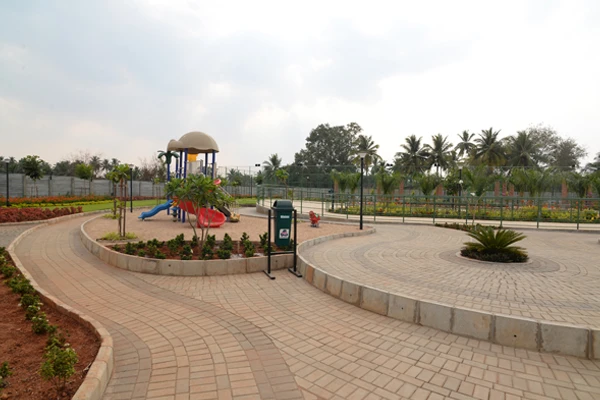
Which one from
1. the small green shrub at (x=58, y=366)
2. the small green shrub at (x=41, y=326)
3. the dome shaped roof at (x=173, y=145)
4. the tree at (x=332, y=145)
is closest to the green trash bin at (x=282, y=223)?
the small green shrub at (x=41, y=326)

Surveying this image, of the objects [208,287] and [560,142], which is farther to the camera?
[560,142]

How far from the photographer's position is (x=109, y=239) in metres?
9.87

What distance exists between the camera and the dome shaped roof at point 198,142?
1509 cm

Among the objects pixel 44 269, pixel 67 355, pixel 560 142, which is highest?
pixel 560 142

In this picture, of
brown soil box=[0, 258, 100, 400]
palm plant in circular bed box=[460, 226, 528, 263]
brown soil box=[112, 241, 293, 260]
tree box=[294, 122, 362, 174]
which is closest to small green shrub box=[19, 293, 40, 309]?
brown soil box=[0, 258, 100, 400]

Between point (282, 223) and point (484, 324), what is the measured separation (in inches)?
191

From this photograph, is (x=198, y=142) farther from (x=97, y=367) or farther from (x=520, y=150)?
(x=520, y=150)

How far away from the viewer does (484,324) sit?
3969 millimetres

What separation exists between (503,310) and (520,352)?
2.53ft

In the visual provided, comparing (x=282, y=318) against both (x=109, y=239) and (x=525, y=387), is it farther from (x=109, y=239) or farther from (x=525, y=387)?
(x=109, y=239)

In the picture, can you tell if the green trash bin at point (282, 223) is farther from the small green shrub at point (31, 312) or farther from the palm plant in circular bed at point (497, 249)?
the small green shrub at point (31, 312)

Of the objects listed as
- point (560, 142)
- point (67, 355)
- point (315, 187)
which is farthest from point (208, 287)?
point (560, 142)

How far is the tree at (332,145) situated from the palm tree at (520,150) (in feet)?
80.9

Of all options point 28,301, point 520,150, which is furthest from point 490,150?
point 28,301
